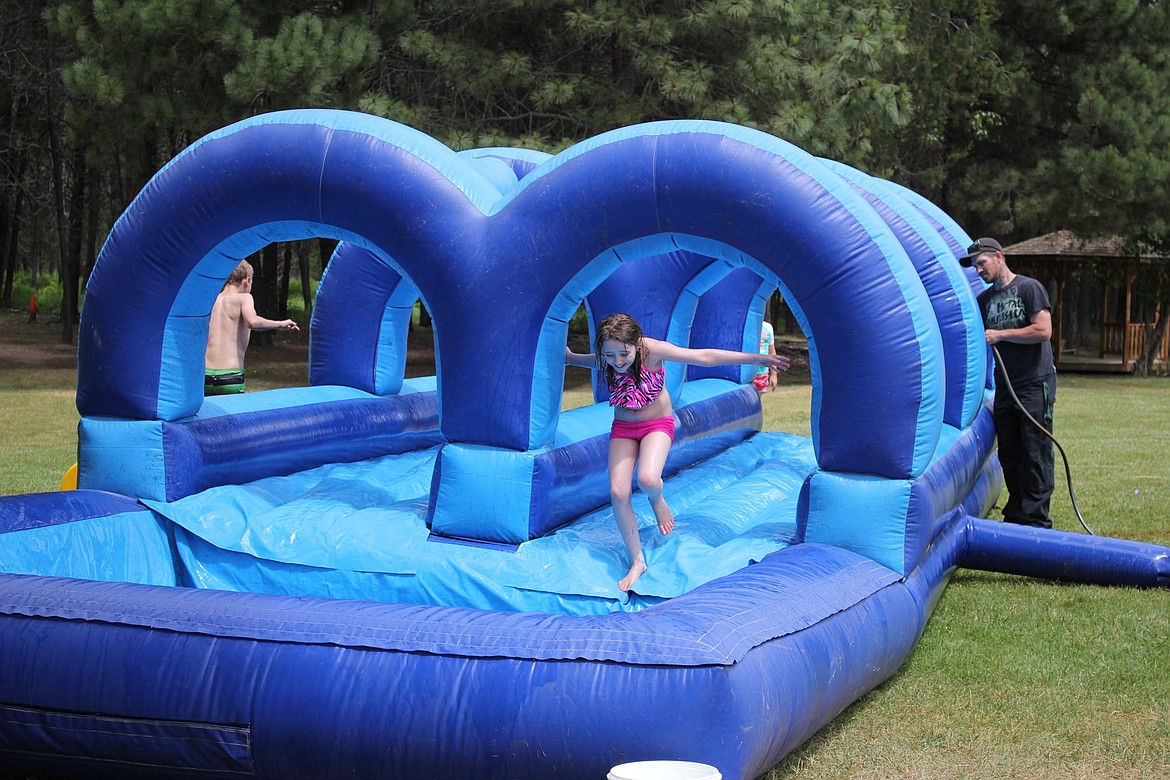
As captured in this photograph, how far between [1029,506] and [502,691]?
14.4ft

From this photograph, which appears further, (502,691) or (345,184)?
(345,184)

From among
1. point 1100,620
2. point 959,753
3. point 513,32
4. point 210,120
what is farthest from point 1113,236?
point 959,753

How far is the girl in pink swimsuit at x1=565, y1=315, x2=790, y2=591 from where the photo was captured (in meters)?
4.71

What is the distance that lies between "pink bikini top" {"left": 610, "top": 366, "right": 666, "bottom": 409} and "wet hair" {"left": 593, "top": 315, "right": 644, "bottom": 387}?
0.07 feet

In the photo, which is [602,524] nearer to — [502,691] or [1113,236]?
[502,691]

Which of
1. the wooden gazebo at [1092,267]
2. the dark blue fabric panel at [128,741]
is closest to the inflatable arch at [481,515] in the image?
the dark blue fabric panel at [128,741]

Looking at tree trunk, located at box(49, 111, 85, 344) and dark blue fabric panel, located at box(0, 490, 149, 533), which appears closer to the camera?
dark blue fabric panel, located at box(0, 490, 149, 533)

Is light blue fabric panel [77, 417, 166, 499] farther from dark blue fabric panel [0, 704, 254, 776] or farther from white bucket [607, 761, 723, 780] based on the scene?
white bucket [607, 761, 723, 780]

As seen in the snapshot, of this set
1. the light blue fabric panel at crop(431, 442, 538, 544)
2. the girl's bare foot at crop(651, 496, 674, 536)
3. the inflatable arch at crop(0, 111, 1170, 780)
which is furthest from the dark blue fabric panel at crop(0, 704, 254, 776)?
the girl's bare foot at crop(651, 496, 674, 536)

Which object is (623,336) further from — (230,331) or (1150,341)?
(1150,341)

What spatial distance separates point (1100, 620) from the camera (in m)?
5.04

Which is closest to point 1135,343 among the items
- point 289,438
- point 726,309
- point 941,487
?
point 726,309

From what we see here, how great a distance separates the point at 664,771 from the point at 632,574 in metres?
1.76

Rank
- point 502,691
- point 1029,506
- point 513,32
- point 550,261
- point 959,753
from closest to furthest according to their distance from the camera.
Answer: point 502,691, point 959,753, point 550,261, point 1029,506, point 513,32
